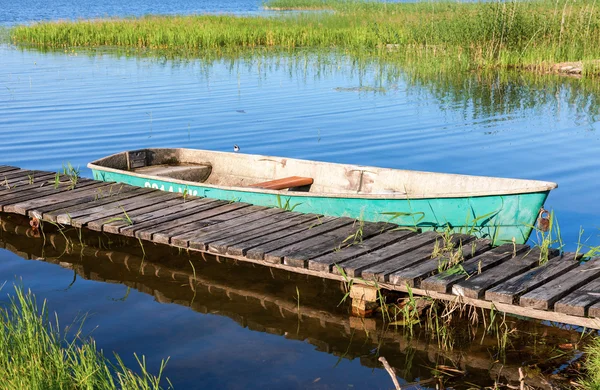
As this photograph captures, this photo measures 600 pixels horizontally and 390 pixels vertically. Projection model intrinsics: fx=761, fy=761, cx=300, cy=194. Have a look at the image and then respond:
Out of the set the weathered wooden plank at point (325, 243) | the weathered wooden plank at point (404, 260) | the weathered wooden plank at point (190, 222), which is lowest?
the weathered wooden plank at point (190, 222)

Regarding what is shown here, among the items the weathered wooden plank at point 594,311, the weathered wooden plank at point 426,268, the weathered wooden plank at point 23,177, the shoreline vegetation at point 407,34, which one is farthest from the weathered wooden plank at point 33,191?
the shoreline vegetation at point 407,34

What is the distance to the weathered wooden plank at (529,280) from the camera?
5.18 metres

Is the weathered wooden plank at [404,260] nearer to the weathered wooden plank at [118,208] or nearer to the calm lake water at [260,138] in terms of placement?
the calm lake water at [260,138]

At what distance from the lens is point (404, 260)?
19.6ft

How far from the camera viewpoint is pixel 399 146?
498 inches

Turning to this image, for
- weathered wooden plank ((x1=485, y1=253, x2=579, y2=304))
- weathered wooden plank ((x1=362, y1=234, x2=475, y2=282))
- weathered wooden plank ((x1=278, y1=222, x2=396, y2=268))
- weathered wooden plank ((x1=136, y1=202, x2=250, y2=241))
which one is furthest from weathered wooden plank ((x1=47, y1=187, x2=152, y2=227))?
weathered wooden plank ((x1=485, y1=253, x2=579, y2=304))

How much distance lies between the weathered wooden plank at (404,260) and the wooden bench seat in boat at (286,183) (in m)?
2.37

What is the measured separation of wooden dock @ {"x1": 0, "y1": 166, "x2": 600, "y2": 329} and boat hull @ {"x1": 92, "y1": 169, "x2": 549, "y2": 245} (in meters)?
0.19

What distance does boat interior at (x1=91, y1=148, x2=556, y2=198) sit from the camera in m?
7.09

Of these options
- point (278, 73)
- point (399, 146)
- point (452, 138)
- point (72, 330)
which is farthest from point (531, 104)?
point (72, 330)

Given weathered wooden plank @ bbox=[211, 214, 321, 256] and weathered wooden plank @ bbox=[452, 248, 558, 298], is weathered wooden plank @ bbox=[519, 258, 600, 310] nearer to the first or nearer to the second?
weathered wooden plank @ bbox=[452, 248, 558, 298]

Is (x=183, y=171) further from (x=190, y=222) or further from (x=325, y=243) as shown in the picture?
(x=325, y=243)

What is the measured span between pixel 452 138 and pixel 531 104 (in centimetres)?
394

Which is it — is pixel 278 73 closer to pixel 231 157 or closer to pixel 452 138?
pixel 452 138
